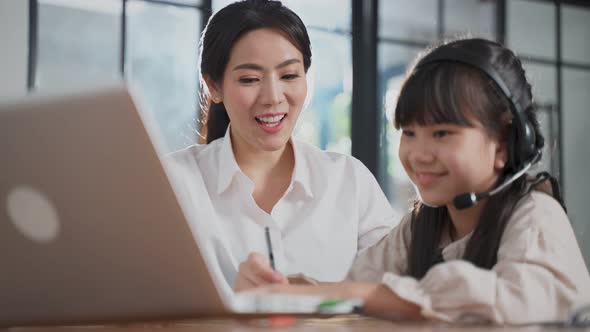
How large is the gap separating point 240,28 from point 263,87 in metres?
0.14

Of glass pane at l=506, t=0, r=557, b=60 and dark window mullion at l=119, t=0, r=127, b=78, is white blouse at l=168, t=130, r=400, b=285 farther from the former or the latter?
glass pane at l=506, t=0, r=557, b=60

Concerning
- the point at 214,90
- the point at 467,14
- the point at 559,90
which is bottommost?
the point at 214,90

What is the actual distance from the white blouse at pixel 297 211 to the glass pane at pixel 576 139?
3.93 m

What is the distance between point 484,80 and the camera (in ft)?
3.76

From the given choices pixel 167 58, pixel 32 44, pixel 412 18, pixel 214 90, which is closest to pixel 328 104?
pixel 412 18

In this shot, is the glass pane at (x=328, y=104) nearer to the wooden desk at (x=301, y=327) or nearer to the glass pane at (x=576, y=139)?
the glass pane at (x=576, y=139)

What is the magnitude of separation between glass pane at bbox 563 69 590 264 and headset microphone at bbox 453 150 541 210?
4532mm

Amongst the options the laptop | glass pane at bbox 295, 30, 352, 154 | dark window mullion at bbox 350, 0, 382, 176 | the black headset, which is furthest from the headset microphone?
glass pane at bbox 295, 30, 352, 154

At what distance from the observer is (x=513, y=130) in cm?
115

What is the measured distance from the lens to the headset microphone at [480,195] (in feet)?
3.56

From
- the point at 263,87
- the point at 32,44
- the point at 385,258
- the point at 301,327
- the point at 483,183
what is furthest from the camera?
the point at 32,44

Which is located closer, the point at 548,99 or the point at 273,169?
the point at 273,169

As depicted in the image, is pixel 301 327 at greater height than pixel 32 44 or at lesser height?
lesser

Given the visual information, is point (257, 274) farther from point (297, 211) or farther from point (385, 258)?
point (297, 211)
